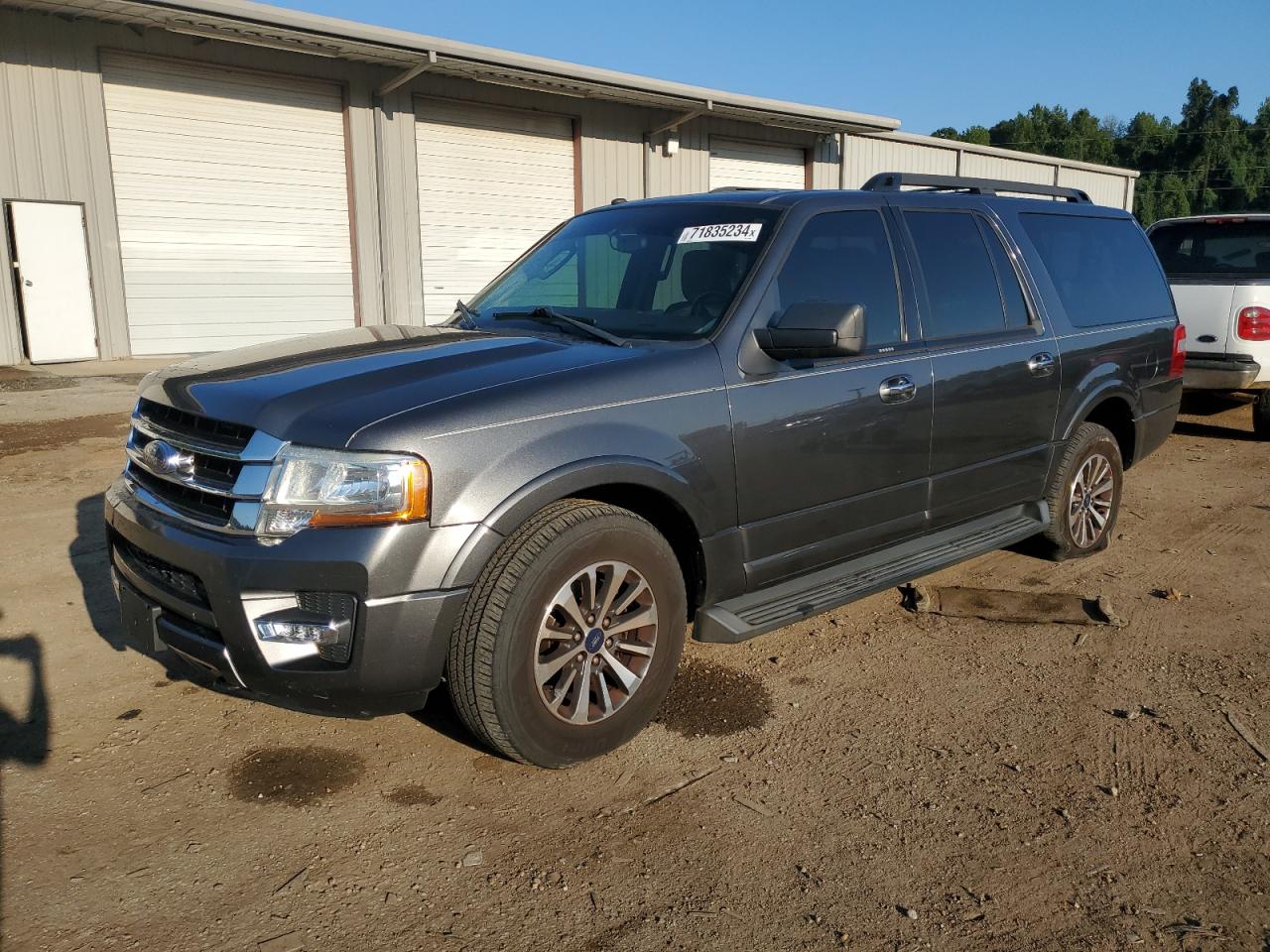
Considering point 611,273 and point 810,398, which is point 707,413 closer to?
point 810,398

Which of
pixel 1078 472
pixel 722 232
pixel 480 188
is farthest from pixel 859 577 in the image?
pixel 480 188

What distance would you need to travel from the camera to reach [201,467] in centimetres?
309

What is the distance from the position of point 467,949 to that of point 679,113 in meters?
18.4

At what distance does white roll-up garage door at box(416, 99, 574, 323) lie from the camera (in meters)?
16.3

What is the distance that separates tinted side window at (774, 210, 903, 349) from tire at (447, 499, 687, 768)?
1.19 metres

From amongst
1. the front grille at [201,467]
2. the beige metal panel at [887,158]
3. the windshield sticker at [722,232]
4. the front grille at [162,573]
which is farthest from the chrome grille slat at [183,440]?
the beige metal panel at [887,158]

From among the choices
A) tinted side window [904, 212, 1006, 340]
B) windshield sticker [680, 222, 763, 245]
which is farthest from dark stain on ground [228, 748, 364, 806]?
tinted side window [904, 212, 1006, 340]

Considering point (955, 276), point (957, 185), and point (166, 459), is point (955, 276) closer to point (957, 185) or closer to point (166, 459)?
point (957, 185)

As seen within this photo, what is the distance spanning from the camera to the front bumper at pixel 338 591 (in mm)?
2779

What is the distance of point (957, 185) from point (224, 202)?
483 inches

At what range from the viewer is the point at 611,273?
4223 millimetres


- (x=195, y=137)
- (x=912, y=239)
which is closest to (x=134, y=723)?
(x=912, y=239)

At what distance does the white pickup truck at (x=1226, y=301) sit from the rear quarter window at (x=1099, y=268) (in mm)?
2581

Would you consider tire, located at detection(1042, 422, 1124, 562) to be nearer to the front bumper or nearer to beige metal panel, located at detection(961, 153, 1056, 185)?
the front bumper
